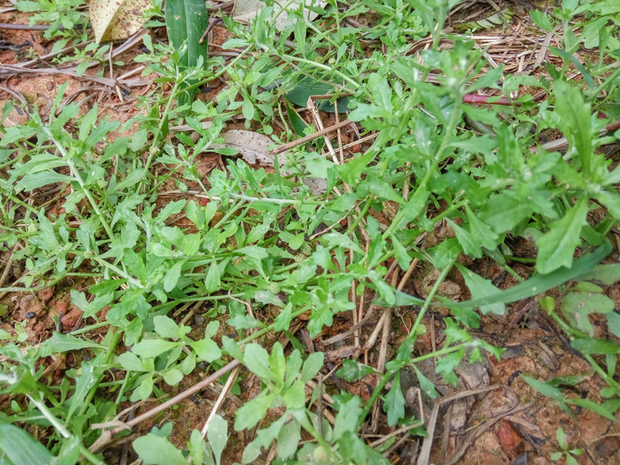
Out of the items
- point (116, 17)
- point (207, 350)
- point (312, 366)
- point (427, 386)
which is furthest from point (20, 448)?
point (116, 17)

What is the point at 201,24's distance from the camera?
2740 mm

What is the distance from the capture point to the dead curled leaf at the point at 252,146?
2.40m

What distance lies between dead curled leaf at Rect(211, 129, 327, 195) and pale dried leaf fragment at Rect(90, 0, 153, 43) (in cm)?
110

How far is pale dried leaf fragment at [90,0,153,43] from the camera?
112 inches

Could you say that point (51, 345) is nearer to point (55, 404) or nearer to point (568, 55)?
point (55, 404)

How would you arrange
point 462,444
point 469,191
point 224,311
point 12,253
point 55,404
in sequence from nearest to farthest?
point 469,191 → point 462,444 → point 55,404 → point 224,311 → point 12,253

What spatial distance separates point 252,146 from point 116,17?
1.40 m

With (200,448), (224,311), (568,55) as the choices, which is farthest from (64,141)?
(568,55)

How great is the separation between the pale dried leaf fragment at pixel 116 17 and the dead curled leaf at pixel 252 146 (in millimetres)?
1098

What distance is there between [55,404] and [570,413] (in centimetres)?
191

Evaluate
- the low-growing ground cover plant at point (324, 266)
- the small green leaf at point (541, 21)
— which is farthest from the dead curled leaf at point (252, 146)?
the small green leaf at point (541, 21)

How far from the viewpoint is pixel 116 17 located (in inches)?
113

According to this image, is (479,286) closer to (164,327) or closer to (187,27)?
(164,327)

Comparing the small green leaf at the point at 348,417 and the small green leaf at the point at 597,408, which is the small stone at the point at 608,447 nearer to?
the small green leaf at the point at 597,408
